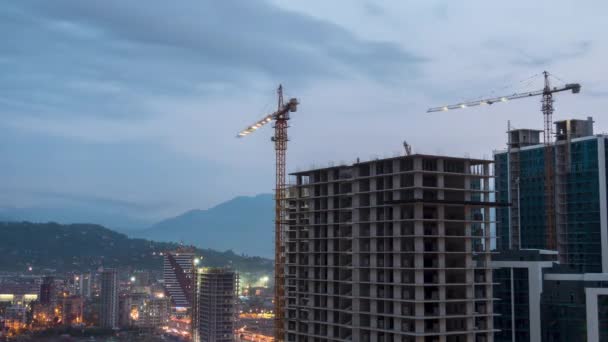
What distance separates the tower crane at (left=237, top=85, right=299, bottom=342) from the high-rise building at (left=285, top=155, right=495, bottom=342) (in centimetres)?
2248

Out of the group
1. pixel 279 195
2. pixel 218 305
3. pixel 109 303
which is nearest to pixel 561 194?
pixel 279 195

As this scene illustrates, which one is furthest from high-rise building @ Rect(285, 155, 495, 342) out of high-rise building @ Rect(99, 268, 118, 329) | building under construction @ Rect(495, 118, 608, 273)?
high-rise building @ Rect(99, 268, 118, 329)

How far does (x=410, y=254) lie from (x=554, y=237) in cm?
4038

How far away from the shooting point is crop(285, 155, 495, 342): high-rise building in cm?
4972

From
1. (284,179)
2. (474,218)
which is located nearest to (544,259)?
(474,218)

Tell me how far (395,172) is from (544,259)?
22732mm

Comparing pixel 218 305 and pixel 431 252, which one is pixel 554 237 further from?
pixel 218 305

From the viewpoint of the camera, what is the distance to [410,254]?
5041cm

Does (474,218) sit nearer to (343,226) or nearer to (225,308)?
(343,226)

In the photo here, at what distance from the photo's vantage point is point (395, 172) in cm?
5225

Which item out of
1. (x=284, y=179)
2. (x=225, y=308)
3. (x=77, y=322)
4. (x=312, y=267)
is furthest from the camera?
(x=77, y=322)

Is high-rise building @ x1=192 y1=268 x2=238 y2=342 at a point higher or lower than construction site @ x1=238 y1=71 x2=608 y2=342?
lower

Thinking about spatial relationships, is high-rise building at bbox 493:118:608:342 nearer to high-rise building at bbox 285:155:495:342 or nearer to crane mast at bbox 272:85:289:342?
high-rise building at bbox 285:155:495:342

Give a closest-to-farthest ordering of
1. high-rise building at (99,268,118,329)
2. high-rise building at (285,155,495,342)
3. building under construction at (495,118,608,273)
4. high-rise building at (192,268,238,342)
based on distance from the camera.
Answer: high-rise building at (285,155,495,342)
building under construction at (495,118,608,273)
high-rise building at (192,268,238,342)
high-rise building at (99,268,118,329)
